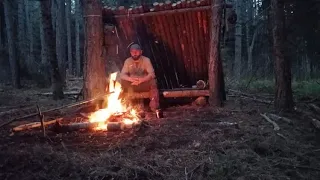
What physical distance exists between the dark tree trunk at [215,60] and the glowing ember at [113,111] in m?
2.44

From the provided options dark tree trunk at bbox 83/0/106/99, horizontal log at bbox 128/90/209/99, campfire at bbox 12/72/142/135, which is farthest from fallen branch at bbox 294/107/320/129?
dark tree trunk at bbox 83/0/106/99

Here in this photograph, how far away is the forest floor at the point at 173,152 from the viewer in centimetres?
405

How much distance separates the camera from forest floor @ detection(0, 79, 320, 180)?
405 centimetres

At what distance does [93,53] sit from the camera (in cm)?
865

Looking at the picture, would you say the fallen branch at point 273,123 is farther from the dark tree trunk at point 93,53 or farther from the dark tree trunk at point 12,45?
the dark tree trunk at point 12,45

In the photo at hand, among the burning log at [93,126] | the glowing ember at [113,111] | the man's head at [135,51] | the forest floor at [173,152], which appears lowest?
the forest floor at [173,152]

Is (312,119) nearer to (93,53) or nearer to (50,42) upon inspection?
(93,53)

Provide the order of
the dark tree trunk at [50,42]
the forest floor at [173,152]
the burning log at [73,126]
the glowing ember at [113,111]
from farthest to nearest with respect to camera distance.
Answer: the dark tree trunk at [50,42], the glowing ember at [113,111], the burning log at [73,126], the forest floor at [173,152]

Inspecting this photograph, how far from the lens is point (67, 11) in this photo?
3039 cm

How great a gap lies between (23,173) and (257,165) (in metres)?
2.81

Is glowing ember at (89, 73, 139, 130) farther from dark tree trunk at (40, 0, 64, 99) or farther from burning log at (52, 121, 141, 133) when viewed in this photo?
dark tree trunk at (40, 0, 64, 99)

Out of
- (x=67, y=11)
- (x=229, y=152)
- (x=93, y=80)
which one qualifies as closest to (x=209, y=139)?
(x=229, y=152)

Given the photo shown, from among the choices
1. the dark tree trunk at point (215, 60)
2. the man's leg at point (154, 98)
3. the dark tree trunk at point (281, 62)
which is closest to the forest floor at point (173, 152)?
the dark tree trunk at point (281, 62)

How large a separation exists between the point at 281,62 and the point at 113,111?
380 centimetres
